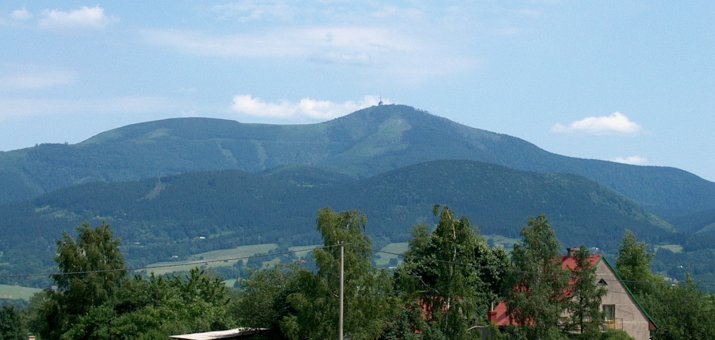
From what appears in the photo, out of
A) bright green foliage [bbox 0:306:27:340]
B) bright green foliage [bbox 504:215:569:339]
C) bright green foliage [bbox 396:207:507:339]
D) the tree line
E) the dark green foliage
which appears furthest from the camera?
bright green foliage [bbox 0:306:27:340]

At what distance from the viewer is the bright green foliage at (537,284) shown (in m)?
64.2

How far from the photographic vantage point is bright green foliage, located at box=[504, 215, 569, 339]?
64.2 m

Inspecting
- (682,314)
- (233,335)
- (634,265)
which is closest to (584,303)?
(682,314)

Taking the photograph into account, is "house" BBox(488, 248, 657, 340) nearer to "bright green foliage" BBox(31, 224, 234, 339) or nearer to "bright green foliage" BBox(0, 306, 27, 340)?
"bright green foliage" BBox(31, 224, 234, 339)

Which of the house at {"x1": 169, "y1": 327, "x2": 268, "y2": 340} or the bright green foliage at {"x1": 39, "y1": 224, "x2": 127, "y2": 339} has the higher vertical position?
the bright green foliage at {"x1": 39, "y1": 224, "x2": 127, "y2": 339}

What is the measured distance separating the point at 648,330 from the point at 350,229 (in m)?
38.7

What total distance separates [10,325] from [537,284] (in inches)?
2618

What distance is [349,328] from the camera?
53.2 m

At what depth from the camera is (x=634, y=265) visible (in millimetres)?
114500

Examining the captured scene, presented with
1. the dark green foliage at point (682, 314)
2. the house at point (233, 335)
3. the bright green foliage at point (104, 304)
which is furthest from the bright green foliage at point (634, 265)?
the house at point (233, 335)

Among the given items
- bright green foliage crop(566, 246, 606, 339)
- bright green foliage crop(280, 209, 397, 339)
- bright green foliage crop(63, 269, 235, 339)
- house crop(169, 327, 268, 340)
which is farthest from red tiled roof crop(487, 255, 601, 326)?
bright green foliage crop(280, 209, 397, 339)

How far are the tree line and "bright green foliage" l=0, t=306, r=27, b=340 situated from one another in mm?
25311

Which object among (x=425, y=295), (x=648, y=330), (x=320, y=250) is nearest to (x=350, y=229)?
(x=320, y=250)

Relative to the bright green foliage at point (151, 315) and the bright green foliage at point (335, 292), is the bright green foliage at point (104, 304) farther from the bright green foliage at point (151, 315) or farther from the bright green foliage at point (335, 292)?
the bright green foliage at point (335, 292)
